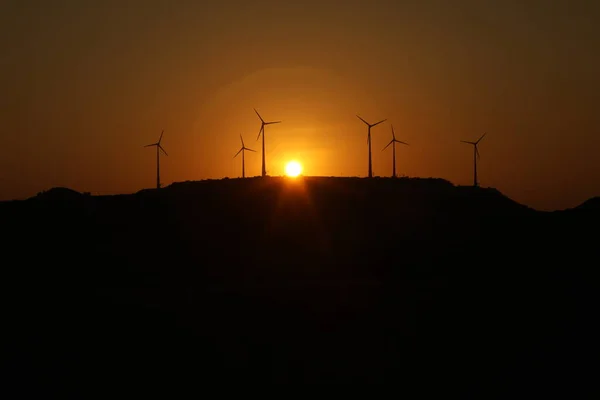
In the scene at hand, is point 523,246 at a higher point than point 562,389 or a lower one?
higher

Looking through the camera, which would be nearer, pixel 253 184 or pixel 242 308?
pixel 242 308

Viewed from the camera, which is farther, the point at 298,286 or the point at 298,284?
the point at 298,284

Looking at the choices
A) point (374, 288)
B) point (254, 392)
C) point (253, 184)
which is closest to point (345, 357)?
point (254, 392)

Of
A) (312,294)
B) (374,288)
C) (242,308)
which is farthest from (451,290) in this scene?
(242,308)

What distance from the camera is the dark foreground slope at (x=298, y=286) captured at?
2571 inches

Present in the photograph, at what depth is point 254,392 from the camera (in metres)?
63.0

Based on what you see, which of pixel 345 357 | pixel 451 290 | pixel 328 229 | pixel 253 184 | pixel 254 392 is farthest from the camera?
pixel 253 184

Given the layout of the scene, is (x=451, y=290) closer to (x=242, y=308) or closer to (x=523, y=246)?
(x=242, y=308)

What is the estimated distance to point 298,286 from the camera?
79.4 meters

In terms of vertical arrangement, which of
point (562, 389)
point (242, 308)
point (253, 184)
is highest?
point (253, 184)

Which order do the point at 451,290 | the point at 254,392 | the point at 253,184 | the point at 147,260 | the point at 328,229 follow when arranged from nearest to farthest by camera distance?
the point at 254,392, the point at 451,290, the point at 147,260, the point at 328,229, the point at 253,184

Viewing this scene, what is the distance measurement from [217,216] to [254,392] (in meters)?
53.0

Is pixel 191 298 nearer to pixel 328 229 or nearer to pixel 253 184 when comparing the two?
pixel 328 229

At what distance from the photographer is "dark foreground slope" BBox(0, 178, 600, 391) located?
65.3m
